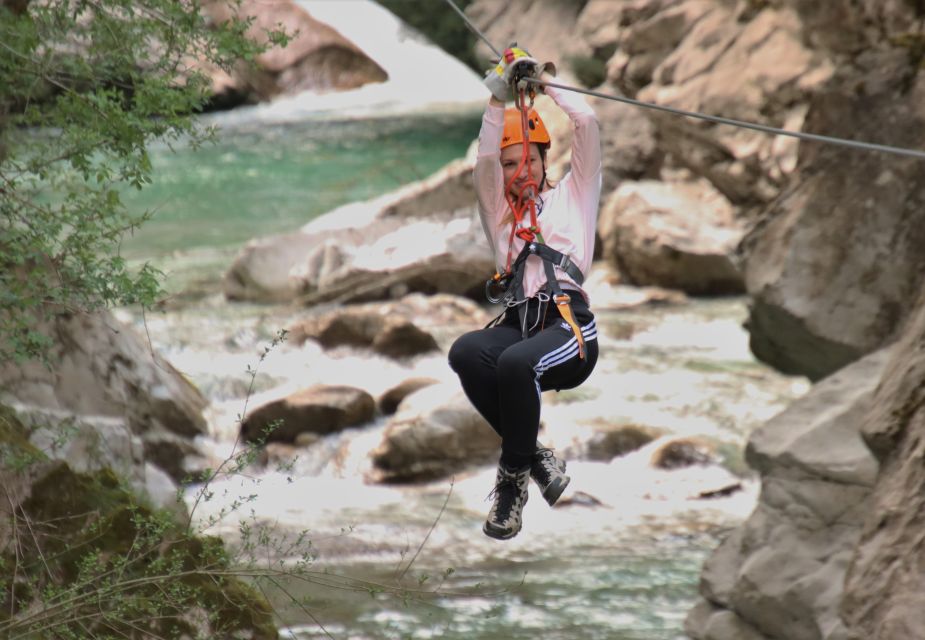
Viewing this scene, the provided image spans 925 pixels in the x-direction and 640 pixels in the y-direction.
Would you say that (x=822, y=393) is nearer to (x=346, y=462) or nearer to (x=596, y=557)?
(x=596, y=557)

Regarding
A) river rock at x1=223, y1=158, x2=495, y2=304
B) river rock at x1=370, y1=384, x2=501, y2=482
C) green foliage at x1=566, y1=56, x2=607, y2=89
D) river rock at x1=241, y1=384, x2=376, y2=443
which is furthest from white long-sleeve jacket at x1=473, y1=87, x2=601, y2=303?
green foliage at x1=566, y1=56, x2=607, y2=89

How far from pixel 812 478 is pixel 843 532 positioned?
33cm

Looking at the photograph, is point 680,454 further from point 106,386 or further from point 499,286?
point 499,286

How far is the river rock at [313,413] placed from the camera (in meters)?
11.9

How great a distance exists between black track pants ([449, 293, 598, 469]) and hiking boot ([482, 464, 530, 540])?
0.14 feet

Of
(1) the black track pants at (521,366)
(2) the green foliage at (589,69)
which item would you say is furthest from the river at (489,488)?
(2) the green foliage at (589,69)

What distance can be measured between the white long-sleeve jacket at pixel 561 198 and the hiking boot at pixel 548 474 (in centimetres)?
56

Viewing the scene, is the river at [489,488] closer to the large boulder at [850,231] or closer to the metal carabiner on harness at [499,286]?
the metal carabiner on harness at [499,286]

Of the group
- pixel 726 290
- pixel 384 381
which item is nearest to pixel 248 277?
pixel 384 381

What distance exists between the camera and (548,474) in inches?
181

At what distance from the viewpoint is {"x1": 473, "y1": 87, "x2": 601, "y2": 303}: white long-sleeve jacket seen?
15.3 feet

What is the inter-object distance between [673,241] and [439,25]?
22.2 metres

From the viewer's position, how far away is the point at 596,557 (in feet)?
31.7

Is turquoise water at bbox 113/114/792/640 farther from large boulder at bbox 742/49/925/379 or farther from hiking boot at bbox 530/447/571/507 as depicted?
large boulder at bbox 742/49/925/379
